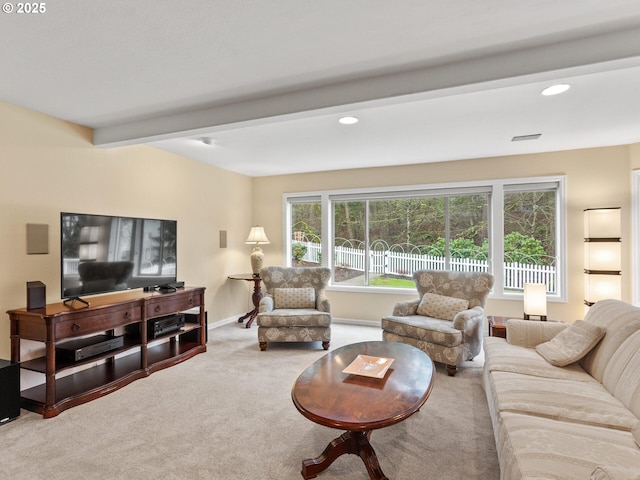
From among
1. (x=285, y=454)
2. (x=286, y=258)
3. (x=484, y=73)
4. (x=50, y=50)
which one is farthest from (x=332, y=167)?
(x=285, y=454)

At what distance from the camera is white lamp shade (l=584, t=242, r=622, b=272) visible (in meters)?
3.77

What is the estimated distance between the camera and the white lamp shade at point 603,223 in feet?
12.4

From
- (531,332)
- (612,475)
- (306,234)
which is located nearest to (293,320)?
(306,234)

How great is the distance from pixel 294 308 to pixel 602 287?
11.7ft

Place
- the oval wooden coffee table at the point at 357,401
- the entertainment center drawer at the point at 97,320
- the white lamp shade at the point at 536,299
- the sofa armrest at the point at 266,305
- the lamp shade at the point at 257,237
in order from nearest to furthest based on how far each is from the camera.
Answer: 1. the oval wooden coffee table at the point at 357,401
2. the entertainment center drawer at the point at 97,320
3. the white lamp shade at the point at 536,299
4. the sofa armrest at the point at 266,305
5. the lamp shade at the point at 257,237

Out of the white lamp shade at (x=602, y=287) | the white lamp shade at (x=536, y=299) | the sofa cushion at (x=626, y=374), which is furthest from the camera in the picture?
the white lamp shade at (x=602, y=287)

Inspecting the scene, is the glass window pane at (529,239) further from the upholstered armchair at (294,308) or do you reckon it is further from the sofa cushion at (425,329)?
the upholstered armchair at (294,308)

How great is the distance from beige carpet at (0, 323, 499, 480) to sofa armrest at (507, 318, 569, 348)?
1.77ft

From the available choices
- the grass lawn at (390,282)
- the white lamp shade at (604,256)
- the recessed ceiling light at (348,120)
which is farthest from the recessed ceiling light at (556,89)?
the grass lawn at (390,282)

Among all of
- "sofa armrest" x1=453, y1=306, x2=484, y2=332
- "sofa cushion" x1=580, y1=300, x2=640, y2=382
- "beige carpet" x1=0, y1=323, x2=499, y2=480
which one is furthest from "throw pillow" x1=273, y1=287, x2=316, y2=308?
"sofa cushion" x1=580, y1=300, x2=640, y2=382

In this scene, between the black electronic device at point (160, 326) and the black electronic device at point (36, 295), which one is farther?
the black electronic device at point (160, 326)

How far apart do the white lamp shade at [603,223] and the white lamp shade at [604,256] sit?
0.34ft

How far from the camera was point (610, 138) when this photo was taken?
3.71 m

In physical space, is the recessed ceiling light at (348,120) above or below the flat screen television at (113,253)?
above
